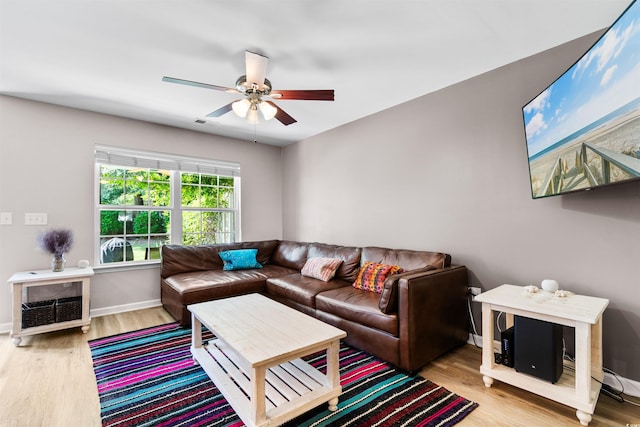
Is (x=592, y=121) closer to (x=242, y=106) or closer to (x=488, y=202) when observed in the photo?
(x=488, y=202)

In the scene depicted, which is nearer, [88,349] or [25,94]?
[88,349]

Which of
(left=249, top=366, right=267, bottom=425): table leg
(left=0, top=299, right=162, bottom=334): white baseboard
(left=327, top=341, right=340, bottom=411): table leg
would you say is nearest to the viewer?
(left=249, top=366, right=267, bottom=425): table leg

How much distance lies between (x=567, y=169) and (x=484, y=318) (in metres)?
1.10

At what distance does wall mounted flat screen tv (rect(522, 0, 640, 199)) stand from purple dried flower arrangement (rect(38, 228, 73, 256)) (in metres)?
4.32

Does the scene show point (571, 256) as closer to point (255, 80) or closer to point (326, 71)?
point (326, 71)

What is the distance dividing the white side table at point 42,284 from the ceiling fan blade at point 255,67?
2.55 m

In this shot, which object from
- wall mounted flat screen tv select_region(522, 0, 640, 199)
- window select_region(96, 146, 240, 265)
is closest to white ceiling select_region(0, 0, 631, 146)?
wall mounted flat screen tv select_region(522, 0, 640, 199)

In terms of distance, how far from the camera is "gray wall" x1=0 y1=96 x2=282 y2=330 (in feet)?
10.1

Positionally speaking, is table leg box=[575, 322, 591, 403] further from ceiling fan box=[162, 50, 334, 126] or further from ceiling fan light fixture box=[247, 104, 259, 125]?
ceiling fan light fixture box=[247, 104, 259, 125]

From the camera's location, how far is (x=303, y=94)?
89.2 inches

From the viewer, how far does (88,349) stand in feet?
8.64

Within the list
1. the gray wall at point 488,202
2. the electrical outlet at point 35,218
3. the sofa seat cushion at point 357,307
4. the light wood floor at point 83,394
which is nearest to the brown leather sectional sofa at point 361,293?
the sofa seat cushion at point 357,307

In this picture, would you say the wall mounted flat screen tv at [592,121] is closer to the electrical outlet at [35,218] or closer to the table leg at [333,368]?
the table leg at [333,368]

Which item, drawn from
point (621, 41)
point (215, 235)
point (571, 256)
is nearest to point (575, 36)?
point (621, 41)
